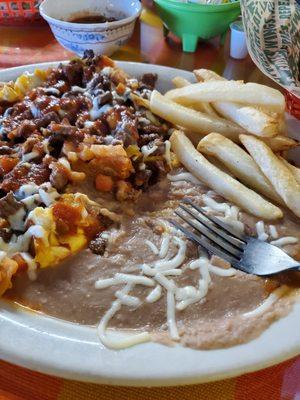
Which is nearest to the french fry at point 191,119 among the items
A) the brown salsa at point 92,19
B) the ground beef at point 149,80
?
the ground beef at point 149,80

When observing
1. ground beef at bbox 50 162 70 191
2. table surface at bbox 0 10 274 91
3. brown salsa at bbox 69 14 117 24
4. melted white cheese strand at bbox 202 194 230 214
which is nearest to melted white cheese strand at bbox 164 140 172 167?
melted white cheese strand at bbox 202 194 230 214

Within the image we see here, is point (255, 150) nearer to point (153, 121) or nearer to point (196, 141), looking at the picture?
point (196, 141)

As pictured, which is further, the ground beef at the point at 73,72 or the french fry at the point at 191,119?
the ground beef at the point at 73,72

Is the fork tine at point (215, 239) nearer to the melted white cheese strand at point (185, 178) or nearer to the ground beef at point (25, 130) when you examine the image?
the melted white cheese strand at point (185, 178)

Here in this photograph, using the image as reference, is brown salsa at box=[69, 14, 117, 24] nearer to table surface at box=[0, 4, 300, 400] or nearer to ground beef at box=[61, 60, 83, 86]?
table surface at box=[0, 4, 300, 400]

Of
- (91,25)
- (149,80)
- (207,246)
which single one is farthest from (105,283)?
(91,25)

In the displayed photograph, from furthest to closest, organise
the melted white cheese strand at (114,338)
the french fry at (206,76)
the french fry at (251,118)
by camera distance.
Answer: the french fry at (206,76), the french fry at (251,118), the melted white cheese strand at (114,338)

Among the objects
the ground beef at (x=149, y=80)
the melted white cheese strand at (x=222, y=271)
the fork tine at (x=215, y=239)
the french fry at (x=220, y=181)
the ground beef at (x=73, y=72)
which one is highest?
the ground beef at (x=73, y=72)

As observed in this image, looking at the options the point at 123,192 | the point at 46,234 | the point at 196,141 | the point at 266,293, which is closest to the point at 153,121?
the point at 196,141
